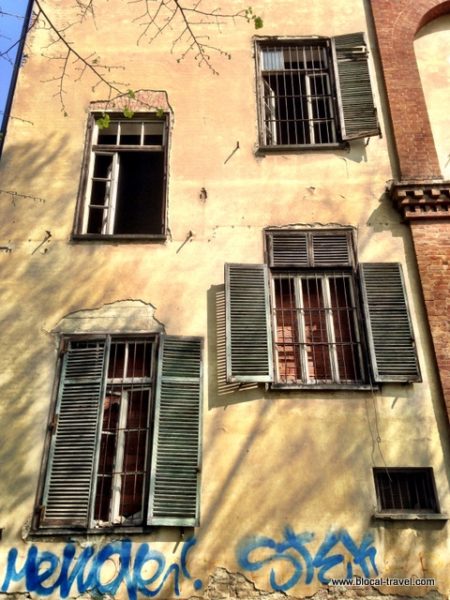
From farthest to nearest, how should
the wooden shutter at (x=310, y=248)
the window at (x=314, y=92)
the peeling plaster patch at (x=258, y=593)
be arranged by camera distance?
the window at (x=314, y=92)
the wooden shutter at (x=310, y=248)
the peeling plaster patch at (x=258, y=593)

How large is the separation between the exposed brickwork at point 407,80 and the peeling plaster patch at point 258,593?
4.95 meters

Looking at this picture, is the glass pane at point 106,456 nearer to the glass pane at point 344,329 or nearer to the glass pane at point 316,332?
the glass pane at point 316,332

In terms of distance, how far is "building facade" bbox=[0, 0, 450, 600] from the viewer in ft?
17.8

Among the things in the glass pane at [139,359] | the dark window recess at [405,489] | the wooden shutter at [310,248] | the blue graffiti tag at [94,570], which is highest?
the wooden shutter at [310,248]

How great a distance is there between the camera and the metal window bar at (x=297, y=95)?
8.03 metres

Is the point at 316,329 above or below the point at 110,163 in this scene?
below

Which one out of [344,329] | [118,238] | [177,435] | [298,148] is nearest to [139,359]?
[177,435]

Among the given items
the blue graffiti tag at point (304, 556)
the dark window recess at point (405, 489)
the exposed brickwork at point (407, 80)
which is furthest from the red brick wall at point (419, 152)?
the blue graffiti tag at point (304, 556)

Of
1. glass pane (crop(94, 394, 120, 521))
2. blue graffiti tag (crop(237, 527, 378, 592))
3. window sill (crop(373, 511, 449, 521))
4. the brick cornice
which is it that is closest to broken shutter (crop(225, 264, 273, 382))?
glass pane (crop(94, 394, 120, 521))

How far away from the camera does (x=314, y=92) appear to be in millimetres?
8344

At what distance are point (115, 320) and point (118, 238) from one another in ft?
3.78

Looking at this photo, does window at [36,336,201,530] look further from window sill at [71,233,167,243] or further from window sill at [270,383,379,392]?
window sill at [71,233,167,243]

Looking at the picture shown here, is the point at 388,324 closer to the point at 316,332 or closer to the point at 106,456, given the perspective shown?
the point at 316,332

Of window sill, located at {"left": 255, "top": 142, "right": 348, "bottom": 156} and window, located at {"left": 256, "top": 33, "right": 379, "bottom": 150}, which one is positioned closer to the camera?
window sill, located at {"left": 255, "top": 142, "right": 348, "bottom": 156}
